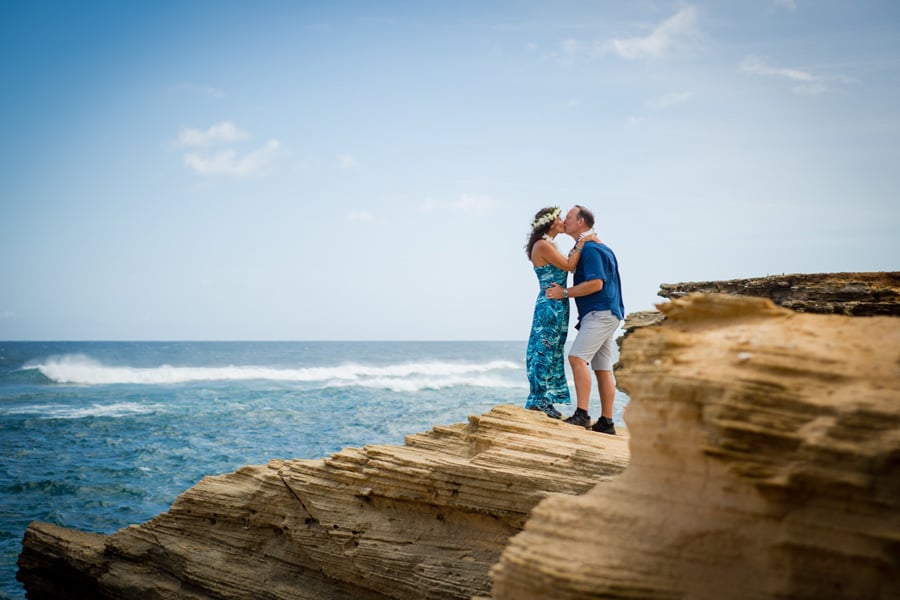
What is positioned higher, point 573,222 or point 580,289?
point 573,222

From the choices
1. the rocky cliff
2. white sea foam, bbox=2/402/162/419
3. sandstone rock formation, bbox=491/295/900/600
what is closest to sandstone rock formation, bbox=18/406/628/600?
the rocky cliff

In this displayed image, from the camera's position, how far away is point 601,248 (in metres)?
7.46

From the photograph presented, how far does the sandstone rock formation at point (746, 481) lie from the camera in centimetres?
334

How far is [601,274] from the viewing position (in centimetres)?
741

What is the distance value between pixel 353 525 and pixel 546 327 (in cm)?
311

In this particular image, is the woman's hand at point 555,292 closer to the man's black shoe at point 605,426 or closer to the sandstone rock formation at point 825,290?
the sandstone rock formation at point 825,290

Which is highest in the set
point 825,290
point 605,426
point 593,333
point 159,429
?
point 825,290

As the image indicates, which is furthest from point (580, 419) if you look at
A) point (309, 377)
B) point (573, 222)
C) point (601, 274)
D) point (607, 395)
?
point (309, 377)

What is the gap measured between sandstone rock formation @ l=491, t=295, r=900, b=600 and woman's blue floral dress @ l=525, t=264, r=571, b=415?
3754 mm

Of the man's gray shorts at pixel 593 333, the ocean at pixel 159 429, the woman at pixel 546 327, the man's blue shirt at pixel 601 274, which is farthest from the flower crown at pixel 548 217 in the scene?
the ocean at pixel 159 429

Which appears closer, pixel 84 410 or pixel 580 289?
pixel 580 289

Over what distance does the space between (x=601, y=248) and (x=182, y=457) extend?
1307 cm

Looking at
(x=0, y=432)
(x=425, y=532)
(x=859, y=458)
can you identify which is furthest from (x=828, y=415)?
(x=0, y=432)

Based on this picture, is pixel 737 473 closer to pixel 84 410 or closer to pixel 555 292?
pixel 555 292
